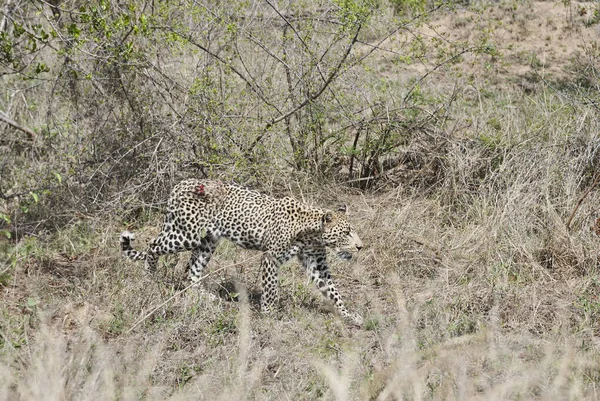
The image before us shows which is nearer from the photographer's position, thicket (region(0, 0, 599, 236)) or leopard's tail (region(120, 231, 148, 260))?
leopard's tail (region(120, 231, 148, 260))

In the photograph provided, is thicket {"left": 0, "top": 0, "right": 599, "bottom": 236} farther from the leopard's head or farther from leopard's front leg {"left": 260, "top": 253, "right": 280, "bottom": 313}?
leopard's front leg {"left": 260, "top": 253, "right": 280, "bottom": 313}

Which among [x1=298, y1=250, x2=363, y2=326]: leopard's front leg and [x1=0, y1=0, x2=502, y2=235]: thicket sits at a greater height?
[x1=0, y1=0, x2=502, y2=235]: thicket

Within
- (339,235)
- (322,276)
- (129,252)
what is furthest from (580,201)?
(129,252)

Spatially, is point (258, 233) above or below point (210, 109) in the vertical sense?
below

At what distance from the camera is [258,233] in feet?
31.9

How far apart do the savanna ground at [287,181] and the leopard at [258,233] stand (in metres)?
0.23

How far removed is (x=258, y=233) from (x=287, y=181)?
229 centimetres

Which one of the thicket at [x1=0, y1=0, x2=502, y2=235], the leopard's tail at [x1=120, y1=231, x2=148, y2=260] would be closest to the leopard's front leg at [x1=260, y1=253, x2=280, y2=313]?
the leopard's tail at [x1=120, y1=231, x2=148, y2=260]

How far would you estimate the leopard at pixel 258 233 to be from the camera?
9383 millimetres

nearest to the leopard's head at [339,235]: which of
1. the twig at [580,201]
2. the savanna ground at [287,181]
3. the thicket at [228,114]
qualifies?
the savanna ground at [287,181]

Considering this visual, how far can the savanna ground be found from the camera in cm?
856

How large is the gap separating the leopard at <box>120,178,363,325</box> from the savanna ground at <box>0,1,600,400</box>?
0.23 m

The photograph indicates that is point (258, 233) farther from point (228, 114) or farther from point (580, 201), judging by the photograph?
point (580, 201)

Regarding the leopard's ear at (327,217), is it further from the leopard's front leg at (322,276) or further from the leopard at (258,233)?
the leopard's front leg at (322,276)
